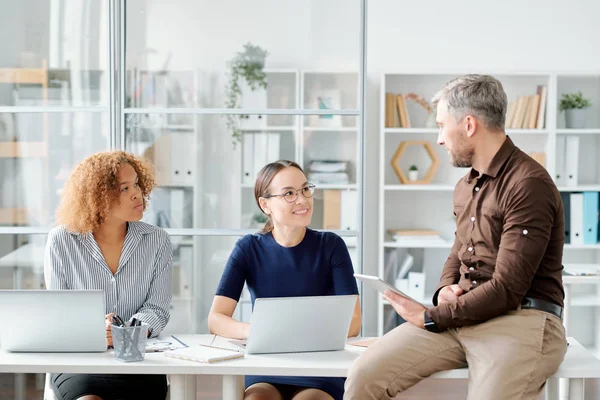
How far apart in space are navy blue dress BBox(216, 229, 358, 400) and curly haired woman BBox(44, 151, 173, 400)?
242mm

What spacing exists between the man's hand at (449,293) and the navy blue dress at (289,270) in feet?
1.21

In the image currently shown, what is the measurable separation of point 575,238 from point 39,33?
3477 mm

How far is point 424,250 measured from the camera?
539 centimetres

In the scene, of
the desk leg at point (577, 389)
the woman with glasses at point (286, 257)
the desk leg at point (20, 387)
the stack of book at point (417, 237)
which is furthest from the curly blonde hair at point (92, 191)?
the stack of book at point (417, 237)

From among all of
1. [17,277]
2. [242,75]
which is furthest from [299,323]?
[17,277]

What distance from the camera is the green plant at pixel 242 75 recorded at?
13.4ft

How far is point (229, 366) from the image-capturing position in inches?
83.9

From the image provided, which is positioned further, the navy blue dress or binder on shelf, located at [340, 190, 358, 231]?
binder on shelf, located at [340, 190, 358, 231]

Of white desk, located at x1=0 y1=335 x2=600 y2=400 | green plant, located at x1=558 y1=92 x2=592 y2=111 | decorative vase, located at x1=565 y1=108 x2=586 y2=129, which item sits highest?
green plant, located at x1=558 y1=92 x2=592 y2=111

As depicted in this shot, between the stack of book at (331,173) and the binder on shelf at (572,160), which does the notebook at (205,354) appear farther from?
the binder on shelf at (572,160)

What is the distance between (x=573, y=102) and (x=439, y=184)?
3.32 ft

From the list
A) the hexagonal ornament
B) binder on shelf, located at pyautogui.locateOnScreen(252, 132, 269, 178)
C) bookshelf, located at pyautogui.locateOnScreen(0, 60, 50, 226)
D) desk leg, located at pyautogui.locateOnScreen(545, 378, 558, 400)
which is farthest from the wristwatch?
the hexagonal ornament

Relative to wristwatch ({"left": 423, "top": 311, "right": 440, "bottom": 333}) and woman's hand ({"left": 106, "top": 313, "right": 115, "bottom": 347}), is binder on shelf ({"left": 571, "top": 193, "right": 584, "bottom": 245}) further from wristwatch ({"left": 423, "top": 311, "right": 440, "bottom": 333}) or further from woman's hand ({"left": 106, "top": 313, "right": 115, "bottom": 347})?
woman's hand ({"left": 106, "top": 313, "right": 115, "bottom": 347})

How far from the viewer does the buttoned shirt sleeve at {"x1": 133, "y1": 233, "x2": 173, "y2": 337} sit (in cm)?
262
